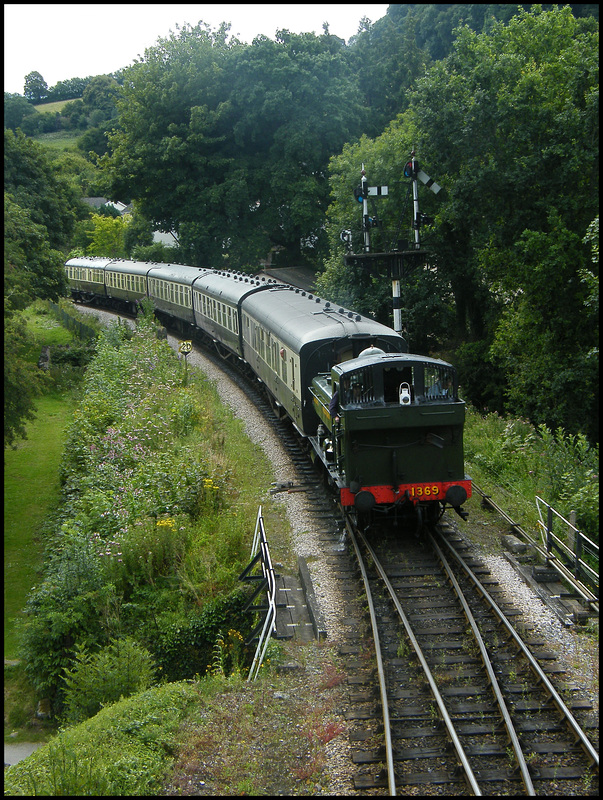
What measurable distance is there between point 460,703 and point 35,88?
150 metres

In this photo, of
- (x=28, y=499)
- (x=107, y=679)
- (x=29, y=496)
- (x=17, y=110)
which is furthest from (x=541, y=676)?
(x=17, y=110)

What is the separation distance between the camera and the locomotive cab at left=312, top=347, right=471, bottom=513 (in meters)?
11.6

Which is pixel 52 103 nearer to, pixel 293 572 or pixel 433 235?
pixel 433 235

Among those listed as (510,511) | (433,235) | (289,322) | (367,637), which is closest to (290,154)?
(433,235)

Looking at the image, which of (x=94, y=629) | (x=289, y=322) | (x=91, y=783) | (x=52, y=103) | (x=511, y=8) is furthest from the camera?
(x=52, y=103)

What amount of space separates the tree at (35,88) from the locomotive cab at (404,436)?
465 ft

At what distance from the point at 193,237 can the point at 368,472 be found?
34.7 m

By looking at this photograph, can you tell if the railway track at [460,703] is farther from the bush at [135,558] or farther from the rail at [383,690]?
the bush at [135,558]

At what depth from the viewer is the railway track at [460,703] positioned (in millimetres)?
7012

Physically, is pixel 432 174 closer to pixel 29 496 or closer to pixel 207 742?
pixel 29 496

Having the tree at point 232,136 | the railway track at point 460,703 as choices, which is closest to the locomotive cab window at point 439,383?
the railway track at point 460,703

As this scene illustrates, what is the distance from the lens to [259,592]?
1069cm

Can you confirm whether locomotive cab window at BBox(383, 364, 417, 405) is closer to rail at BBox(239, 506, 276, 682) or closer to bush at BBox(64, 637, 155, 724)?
rail at BBox(239, 506, 276, 682)

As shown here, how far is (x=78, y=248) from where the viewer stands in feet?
221
